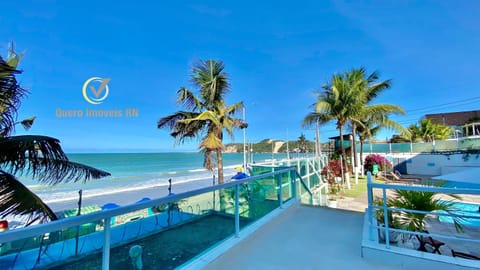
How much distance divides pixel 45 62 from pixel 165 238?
10596mm

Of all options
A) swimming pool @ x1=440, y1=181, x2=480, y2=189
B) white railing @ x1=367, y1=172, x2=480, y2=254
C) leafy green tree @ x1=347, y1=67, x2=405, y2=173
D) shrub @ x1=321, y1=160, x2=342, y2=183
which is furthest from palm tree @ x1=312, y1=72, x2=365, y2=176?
white railing @ x1=367, y1=172, x2=480, y2=254

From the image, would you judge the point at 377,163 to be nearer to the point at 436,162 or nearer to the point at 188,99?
the point at 436,162

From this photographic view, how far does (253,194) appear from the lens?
3.62 m

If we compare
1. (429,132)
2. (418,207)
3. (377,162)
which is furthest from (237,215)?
(429,132)

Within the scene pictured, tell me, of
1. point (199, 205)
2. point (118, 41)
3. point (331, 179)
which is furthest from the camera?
point (331, 179)

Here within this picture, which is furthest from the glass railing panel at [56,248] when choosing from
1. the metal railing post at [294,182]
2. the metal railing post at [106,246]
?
the metal railing post at [294,182]

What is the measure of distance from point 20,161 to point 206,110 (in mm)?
5469

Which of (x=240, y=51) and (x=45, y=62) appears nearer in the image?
(x=45, y=62)

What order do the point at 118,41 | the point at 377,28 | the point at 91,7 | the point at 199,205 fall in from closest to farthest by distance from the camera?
the point at 199,205, the point at 91,7, the point at 377,28, the point at 118,41

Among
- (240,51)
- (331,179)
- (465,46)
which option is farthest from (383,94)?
(240,51)

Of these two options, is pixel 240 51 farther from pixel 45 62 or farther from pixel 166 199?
pixel 166 199

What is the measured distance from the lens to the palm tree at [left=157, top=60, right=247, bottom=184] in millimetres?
7770

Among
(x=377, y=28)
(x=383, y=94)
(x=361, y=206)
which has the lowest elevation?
(x=361, y=206)

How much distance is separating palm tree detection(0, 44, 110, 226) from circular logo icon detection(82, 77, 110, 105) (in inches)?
198
